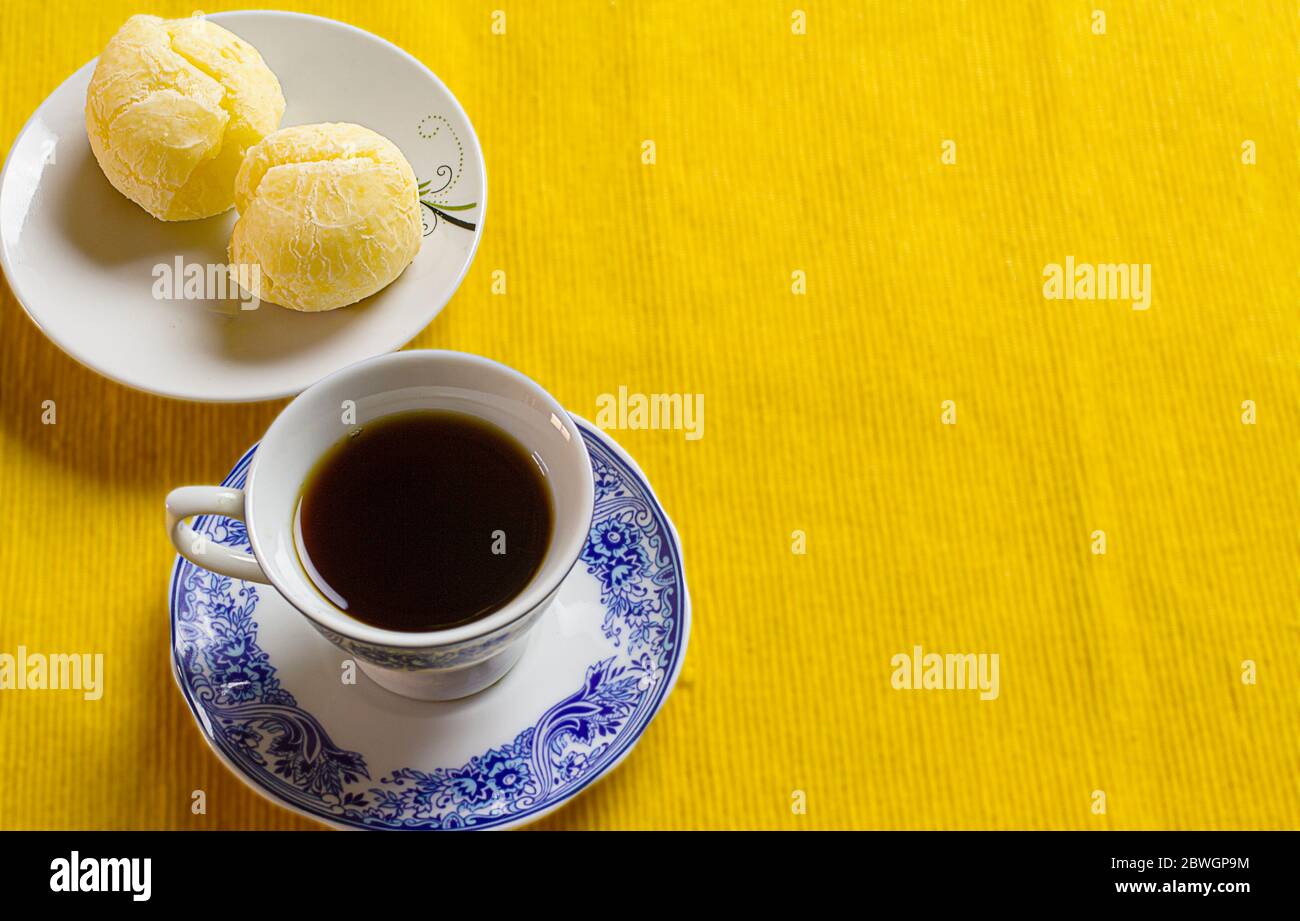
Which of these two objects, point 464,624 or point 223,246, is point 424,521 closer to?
point 464,624

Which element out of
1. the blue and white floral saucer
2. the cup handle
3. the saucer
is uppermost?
the saucer

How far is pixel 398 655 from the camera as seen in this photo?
563 millimetres

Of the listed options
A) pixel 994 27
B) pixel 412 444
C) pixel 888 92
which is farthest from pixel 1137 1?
pixel 412 444

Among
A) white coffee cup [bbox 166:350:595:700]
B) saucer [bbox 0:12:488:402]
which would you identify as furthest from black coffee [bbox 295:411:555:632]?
saucer [bbox 0:12:488:402]

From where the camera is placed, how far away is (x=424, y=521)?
626mm

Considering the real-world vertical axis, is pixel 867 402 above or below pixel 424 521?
above

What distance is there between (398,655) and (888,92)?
0.66m

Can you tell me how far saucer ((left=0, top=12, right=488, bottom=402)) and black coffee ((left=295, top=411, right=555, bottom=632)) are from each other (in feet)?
0.54

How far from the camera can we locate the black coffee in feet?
2.00

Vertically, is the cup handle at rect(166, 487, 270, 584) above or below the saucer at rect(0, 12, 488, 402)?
below

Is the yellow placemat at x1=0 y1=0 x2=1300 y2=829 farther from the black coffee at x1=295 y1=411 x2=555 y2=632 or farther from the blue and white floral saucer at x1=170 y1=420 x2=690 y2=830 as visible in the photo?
the black coffee at x1=295 y1=411 x2=555 y2=632

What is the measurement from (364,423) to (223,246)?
11.7 inches

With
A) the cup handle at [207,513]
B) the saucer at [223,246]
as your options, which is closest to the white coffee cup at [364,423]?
the cup handle at [207,513]

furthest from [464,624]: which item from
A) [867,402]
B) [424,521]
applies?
[867,402]
